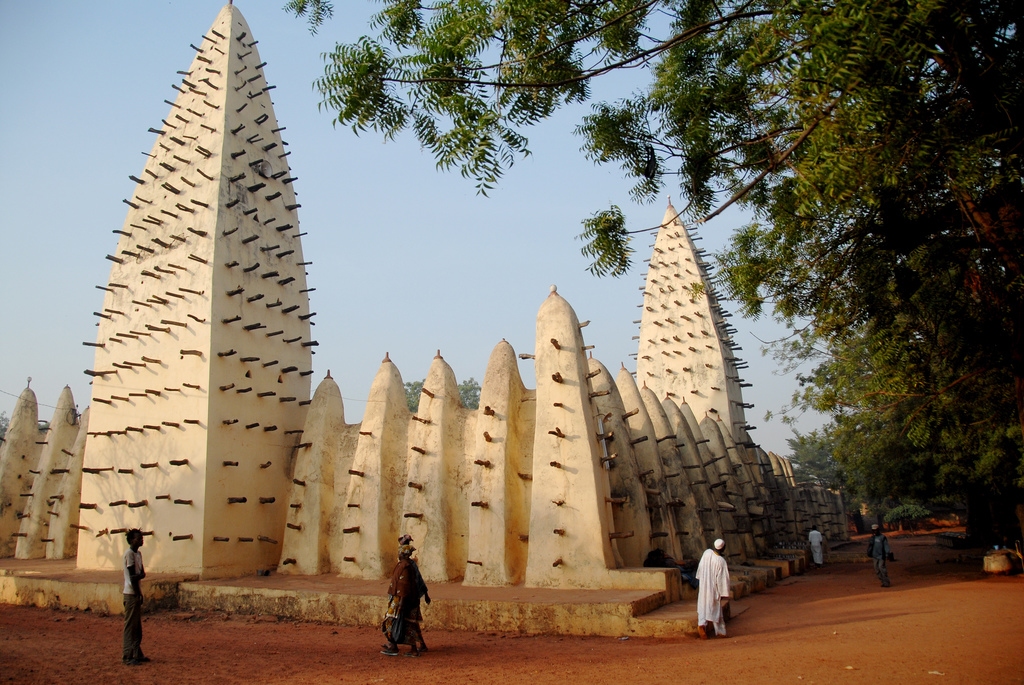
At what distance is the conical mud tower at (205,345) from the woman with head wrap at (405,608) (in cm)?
604

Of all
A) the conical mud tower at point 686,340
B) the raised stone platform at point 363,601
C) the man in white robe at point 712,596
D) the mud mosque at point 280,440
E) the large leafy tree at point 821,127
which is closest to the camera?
the large leafy tree at point 821,127

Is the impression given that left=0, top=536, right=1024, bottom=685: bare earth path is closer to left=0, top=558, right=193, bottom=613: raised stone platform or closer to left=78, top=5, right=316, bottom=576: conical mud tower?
left=0, top=558, right=193, bottom=613: raised stone platform

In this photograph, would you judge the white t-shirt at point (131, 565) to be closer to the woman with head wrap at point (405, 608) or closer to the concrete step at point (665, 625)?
the woman with head wrap at point (405, 608)

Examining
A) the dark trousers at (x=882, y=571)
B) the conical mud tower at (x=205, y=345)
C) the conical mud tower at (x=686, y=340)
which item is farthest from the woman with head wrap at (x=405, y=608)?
the conical mud tower at (x=686, y=340)

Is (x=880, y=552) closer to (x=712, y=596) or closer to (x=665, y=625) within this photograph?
(x=712, y=596)

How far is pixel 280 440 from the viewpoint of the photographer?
1582 centimetres

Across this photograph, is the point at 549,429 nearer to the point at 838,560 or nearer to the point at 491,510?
the point at 491,510

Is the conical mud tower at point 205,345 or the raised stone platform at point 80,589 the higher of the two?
the conical mud tower at point 205,345

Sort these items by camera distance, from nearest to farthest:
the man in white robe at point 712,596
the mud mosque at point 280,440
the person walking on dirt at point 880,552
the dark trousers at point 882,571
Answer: the man in white robe at point 712,596 → the mud mosque at point 280,440 → the person walking on dirt at point 880,552 → the dark trousers at point 882,571

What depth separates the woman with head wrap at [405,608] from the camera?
358 inches

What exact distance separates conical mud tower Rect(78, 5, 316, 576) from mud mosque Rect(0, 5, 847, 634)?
45 mm

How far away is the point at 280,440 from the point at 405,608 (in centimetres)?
763

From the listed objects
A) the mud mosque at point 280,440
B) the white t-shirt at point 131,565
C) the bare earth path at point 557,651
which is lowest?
the bare earth path at point 557,651

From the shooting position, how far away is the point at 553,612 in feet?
33.1
